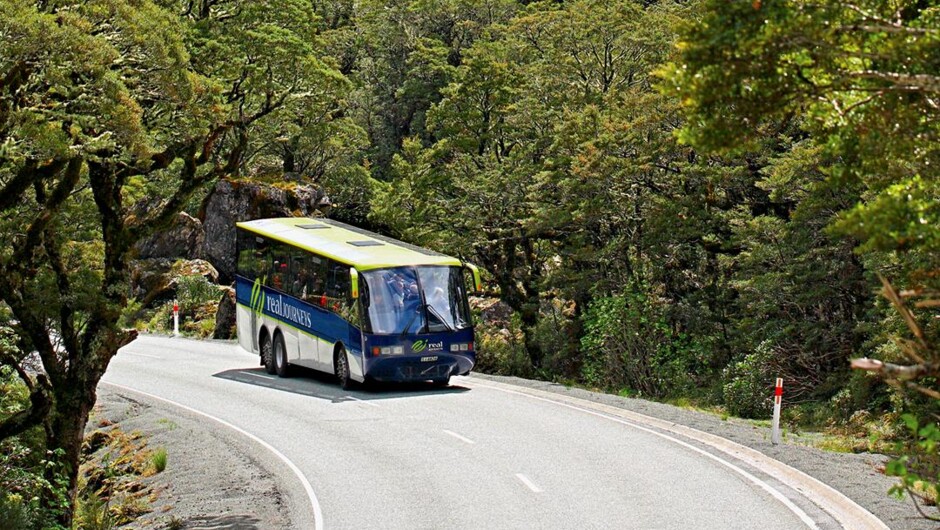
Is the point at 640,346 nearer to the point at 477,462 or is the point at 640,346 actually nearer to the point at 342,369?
the point at 342,369

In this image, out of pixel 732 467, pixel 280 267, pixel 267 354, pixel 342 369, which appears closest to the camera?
pixel 732 467

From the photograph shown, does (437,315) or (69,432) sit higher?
(437,315)

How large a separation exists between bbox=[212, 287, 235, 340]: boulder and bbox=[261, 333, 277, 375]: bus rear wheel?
10.1 metres

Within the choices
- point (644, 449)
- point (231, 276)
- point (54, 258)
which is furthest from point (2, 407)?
point (231, 276)

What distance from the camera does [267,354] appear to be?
92.4 feet

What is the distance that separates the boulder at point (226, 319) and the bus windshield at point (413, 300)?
15.7 metres

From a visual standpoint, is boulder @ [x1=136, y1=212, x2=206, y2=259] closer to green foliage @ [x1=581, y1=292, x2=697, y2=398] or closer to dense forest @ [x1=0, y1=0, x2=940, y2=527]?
dense forest @ [x1=0, y1=0, x2=940, y2=527]

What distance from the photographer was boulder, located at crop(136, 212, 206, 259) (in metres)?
44.9

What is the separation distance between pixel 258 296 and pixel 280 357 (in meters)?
Result: 1.88

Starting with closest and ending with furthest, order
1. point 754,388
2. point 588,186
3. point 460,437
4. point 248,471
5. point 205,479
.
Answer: point 248,471
point 205,479
point 460,437
point 754,388
point 588,186

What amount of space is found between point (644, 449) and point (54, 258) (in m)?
10.1

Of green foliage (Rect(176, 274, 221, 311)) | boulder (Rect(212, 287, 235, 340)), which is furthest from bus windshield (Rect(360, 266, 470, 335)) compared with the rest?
green foliage (Rect(176, 274, 221, 311))

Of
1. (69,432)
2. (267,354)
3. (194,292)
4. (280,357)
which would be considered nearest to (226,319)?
(194,292)

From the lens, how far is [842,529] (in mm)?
13359
